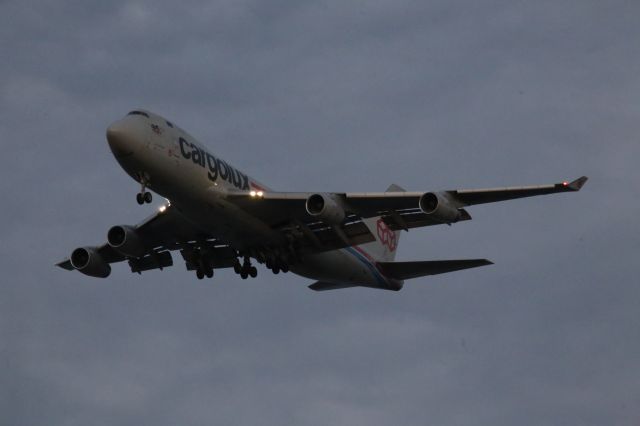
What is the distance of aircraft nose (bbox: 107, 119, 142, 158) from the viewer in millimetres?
44031

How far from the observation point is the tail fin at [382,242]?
189 feet

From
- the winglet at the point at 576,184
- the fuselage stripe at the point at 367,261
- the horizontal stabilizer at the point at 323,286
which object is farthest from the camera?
the horizontal stabilizer at the point at 323,286

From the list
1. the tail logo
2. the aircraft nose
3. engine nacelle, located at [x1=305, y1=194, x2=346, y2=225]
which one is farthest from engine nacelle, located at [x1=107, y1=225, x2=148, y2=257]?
the tail logo

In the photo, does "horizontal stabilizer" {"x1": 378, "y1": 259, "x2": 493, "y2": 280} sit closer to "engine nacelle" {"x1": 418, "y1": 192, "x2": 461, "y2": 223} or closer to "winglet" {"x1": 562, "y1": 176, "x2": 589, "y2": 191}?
"engine nacelle" {"x1": 418, "y1": 192, "x2": 461, "y2": 223}

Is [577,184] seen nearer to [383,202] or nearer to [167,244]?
[383,202]

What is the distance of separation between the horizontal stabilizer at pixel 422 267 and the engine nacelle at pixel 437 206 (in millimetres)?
5622

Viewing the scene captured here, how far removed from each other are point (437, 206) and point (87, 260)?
18457mm

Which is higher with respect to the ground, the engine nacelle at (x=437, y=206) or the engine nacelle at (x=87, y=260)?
the engine nacelle at (x=87, y=260)

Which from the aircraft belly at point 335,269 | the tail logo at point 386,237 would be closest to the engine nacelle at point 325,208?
the aircraft belly at point 335,269

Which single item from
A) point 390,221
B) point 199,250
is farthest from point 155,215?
point 390,221

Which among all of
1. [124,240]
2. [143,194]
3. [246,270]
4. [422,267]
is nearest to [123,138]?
[143,194]

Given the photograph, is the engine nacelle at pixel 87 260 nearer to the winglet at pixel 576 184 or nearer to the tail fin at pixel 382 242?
the tail fin at pixel 382 242

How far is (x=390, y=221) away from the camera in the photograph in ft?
162

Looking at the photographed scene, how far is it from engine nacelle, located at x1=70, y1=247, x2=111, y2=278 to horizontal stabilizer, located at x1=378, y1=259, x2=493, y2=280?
14.1 meters
